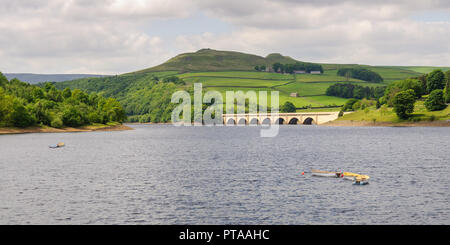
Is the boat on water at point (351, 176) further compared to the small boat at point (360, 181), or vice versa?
the boat on water at point (351, 176)

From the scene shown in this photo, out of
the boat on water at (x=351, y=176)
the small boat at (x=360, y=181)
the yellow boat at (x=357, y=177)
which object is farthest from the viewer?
the yellow boat at (x=357, y=177)

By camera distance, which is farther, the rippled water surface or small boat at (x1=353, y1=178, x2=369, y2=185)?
small boat at (x1=353, y1=178, x2=369, y2=185)

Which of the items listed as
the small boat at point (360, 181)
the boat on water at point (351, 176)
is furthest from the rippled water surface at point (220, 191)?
the boat on water at point (351, 176)

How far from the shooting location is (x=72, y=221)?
149 ft

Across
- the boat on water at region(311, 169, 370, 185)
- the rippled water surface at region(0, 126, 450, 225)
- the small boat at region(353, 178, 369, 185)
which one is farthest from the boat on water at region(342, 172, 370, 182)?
the rippled water surface at region(0, 126, 450, 225)

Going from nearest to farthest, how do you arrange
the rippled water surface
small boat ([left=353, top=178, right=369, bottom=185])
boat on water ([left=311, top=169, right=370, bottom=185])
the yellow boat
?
the rippled water surface < small boat ([left=353, top=178, right=369, bottom=185]) < boat on water ([left=311, top=169, right=370, bottom=185]) < the yellow boat

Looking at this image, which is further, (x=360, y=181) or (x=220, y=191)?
(x=360, y=181)

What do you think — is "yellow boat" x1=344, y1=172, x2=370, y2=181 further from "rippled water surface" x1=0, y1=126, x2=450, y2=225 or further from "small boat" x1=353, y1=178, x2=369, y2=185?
"rippled water surface" x1=0, y1=126, x2=450, y2=225

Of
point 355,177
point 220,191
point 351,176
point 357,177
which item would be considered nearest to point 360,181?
point 357,177

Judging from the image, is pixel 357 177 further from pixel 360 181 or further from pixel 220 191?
pixel 220 191

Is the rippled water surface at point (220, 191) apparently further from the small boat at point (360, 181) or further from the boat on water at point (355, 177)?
the boat on water at point (355, 177)

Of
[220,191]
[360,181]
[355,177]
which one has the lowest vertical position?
[220,191]

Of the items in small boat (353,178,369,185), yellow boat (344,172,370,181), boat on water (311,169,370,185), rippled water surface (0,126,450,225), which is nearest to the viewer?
rippled water surface (0,126,450,225)

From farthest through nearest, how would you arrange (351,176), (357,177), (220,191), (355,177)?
(351,176) → (355,177) → (357,177) → (220,191)
